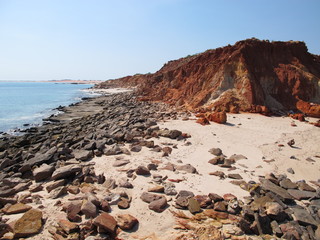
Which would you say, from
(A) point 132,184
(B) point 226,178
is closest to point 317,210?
(B) point 226,178

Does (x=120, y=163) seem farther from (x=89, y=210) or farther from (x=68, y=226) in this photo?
(x=68, y=226)

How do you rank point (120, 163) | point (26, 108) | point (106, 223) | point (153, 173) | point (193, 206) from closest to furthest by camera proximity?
point (106, 223), point (193, 206), point (153, 173), point (120, 163), point (26, 108)

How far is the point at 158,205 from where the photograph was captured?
17.2 feet

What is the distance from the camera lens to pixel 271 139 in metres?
11.3

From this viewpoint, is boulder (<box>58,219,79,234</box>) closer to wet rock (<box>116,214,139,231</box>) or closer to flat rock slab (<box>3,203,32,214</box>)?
wet rock (<box>116,214,139,231</box>)

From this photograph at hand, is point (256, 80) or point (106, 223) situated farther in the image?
point (256, 80)

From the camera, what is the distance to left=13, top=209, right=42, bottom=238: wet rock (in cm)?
439

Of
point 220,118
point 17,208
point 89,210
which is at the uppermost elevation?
point 220,118

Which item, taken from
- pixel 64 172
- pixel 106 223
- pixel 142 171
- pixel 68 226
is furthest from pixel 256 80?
pixel 68 226

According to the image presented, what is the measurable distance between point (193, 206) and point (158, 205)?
815mm

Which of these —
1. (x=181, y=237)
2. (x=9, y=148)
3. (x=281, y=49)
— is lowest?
(x=9, y=148)

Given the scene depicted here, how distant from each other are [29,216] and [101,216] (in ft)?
5.29

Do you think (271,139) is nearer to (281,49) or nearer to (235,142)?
(235,142)

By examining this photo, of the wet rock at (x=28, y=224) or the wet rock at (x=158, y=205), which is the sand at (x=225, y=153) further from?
the wet rock at (x=28, y=224)
